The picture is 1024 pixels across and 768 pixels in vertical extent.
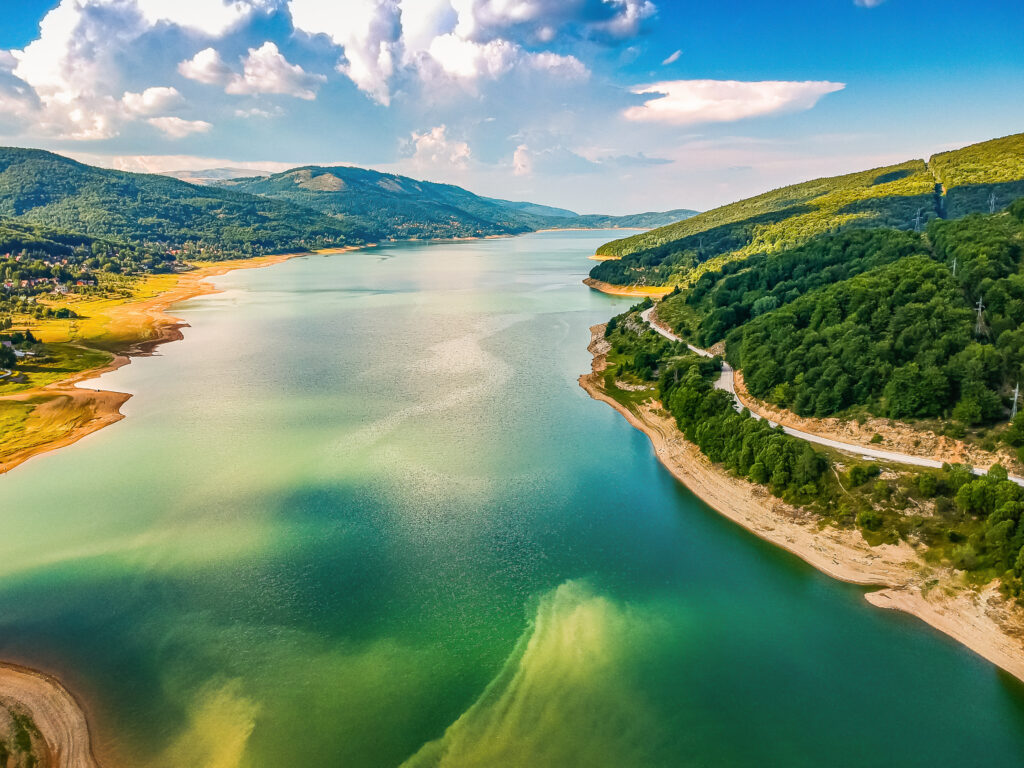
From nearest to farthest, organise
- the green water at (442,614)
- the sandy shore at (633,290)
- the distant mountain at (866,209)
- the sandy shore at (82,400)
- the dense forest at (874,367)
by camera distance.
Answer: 1. the green water at (442,614)
2. the dense forest at (874,367)
3. the sandy shore at (82,400)
4. the distant mountain at (866,209)
5. the sandy shore at (633,290)

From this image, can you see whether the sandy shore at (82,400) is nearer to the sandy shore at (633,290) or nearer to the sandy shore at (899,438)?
the sandy shore at (899,438)

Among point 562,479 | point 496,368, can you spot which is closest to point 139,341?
point 496,368

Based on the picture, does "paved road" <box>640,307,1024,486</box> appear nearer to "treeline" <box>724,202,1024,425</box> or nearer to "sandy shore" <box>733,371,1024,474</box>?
"sandy shore" <box>733,371,1024,474</box>

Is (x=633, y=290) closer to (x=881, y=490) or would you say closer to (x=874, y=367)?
(x=874, y=367)

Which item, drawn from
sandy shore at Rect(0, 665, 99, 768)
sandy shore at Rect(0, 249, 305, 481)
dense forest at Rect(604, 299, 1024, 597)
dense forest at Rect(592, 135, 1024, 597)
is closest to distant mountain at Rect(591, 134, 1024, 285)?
dense forest at Rect(592, 135, 1024, 597)

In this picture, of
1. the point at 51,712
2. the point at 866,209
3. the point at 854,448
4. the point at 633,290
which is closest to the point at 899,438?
the point at 854,448

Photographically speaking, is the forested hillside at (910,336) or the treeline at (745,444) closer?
the treeline at (745,444)

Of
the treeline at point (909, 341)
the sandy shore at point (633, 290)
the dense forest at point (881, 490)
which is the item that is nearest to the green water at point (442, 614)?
the dense forest at point (881, 490)
